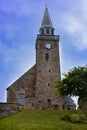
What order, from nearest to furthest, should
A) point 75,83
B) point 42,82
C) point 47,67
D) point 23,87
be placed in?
point 75,83
point 42,82
point 23,87
point 47,67

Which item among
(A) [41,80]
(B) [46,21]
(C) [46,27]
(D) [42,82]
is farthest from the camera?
(B) [46,21]

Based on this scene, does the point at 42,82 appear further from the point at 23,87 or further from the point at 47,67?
the point at 23,87

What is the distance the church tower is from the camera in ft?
217

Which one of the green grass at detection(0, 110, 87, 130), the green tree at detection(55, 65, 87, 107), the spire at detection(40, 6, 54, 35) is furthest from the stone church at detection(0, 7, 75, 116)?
the green grass at detection(0, 110, 87, 130)

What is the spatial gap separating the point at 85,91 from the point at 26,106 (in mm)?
15522

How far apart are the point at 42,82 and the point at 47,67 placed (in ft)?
11.0

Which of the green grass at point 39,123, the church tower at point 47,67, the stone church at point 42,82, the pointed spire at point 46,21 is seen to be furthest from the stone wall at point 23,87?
the green grass at point 39,123

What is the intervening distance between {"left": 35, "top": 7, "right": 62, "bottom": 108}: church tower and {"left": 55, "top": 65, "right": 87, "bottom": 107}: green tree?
14.2 metres

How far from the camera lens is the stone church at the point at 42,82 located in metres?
65.8

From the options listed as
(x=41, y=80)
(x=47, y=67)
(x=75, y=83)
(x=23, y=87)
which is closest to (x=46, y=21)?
(x=47, y=67)

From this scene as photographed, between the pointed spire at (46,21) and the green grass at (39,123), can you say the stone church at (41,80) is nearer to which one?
the pointed spire at (46,21)

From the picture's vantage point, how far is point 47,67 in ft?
225

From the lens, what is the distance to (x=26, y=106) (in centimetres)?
6156

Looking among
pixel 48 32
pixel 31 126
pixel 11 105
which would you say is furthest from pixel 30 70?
pixel 31 126
